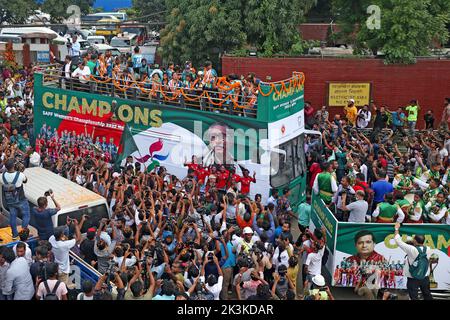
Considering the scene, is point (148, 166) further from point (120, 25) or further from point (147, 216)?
point (120, 25)

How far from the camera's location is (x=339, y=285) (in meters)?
10.8

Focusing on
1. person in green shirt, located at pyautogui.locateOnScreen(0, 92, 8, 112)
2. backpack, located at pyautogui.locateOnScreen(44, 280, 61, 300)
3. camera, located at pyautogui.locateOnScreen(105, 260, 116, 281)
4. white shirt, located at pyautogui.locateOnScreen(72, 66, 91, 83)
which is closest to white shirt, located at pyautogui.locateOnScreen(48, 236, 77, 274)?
camera, located at pyautogui.locateOnScreen(105, 260, 116, 281)

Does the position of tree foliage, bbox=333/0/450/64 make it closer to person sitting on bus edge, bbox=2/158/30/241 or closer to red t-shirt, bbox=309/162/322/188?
red t-shirt, bbox=309/162/322/188

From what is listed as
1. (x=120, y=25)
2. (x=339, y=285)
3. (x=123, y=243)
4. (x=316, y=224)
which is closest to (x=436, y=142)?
(x=316, y=224)

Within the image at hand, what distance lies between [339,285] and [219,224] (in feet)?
7.45

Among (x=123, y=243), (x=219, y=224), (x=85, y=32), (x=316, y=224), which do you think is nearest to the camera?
(x=123, y=243)

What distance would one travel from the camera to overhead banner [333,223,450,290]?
1051 cm

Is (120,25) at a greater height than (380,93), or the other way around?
(120,25)

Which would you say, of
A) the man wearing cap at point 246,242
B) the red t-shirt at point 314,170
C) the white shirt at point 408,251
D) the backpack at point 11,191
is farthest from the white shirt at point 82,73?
the white shirt at point 408,251

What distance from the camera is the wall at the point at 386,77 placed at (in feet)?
70.9

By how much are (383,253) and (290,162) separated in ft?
12.3

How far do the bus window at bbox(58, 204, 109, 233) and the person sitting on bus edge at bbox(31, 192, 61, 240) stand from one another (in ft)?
1.62

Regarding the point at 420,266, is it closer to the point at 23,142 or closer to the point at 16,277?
the point at 16,277

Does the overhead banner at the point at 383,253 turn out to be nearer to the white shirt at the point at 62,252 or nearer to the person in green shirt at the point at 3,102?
the white shirt at the point at 62,252
